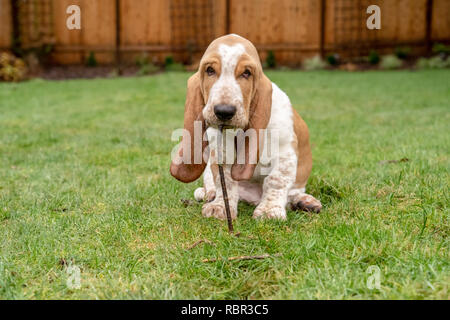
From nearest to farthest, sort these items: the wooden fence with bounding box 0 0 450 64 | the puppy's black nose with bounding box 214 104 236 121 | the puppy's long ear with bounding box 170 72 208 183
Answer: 1. the puppy's black nose with bounding box 214 104 236 121
2. the puppy's long ear with bounding box 170 72 208 183
3. the wooden fence with bounding box 0 0 450 64

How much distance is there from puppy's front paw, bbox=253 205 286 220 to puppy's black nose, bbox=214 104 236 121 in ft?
2.52

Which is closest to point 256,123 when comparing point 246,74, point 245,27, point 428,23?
point 246,74

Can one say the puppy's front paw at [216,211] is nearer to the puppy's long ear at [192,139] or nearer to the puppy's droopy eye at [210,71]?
the puppy's long ear at [192,139]

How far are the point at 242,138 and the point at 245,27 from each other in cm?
Answer: 1246

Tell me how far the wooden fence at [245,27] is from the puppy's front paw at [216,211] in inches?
471

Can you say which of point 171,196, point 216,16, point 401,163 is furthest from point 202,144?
point 216,16

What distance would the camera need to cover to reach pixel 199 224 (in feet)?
9.45

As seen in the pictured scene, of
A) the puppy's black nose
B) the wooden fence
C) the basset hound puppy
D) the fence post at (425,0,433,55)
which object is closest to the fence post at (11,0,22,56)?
the wooden fence

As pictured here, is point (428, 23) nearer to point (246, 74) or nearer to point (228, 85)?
point (246, 74)

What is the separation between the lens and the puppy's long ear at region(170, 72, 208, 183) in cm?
272

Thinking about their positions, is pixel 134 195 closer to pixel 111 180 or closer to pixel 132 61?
pixel 111 180

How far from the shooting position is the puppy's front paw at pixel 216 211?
9.95 feet

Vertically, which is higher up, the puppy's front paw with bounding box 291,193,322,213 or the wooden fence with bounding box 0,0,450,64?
the wooden fence with bounding box 0,0,450,64

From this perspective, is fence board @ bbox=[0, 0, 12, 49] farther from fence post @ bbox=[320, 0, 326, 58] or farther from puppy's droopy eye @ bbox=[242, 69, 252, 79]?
puppy's droopy eye @ bbox=[242, 69, 252, 79]
